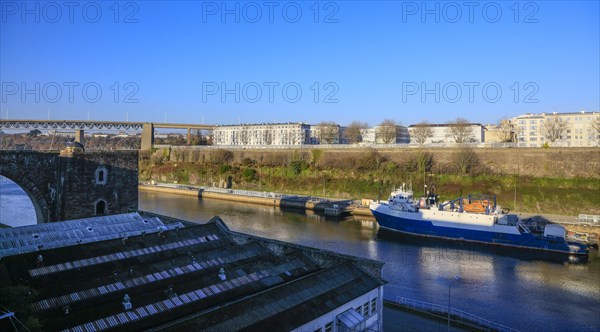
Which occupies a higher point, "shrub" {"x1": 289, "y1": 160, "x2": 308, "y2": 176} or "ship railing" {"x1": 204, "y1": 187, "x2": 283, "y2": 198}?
"shrub" {"x1": 289, "y1": 160, "x2": 308, "y2": 176}

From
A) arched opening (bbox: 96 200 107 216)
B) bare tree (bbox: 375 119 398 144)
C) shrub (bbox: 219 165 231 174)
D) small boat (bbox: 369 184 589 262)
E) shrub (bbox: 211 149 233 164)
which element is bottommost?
small boat (bbox: 369 184 589 262)

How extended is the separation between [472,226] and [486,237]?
0.80 metres

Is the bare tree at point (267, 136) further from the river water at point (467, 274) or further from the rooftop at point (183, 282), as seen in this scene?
the rooftop at point (183, 282)

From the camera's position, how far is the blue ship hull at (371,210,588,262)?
17.8m

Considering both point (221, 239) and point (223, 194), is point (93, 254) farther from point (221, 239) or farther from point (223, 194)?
point (223, 194)

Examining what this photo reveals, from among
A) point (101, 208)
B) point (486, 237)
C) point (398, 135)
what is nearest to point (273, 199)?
point (486, 237)

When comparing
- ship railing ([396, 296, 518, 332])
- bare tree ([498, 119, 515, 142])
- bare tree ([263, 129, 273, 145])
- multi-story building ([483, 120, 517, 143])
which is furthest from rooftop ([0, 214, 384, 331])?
bare tree ([263, 129, 273, 145])

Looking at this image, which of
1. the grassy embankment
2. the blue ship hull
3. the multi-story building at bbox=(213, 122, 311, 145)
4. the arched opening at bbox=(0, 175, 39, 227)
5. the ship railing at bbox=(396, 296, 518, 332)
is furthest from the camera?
the multi-story building at bbox=(213, 122, 311, 145)

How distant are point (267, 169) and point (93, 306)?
33.0 m

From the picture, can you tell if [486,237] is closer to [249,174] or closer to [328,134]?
[249,174]

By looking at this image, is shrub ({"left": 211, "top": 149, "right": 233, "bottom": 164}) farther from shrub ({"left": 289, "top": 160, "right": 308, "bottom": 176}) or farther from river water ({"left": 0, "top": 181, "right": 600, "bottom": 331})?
river water ({"left": 0, "top": 181, "right": 600, "bottom": 331})

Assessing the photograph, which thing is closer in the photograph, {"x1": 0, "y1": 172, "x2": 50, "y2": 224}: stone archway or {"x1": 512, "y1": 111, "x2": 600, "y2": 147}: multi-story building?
{"x1": 0, "y1": 172, "x2": 50, "y2": 224}: stone archway

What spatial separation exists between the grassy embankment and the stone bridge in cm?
2085

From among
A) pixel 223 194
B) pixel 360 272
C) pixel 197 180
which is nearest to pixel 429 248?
pixel 360 272
